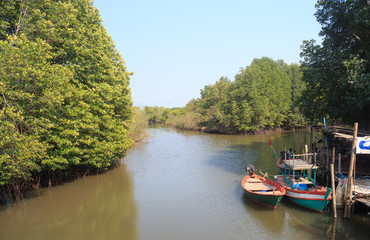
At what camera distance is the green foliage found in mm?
14895

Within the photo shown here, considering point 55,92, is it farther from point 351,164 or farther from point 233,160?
point 233,160

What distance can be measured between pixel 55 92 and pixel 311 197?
1440cm

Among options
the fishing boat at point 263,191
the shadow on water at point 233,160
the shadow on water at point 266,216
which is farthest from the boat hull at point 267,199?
the shadow on water at point 233,160

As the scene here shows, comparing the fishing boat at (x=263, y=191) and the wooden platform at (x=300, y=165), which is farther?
the wooden platform at (x=300, y=165)

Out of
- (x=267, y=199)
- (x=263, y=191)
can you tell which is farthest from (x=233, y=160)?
(x=267, y=199)

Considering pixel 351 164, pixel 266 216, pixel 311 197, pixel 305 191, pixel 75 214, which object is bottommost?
pixel 75 214

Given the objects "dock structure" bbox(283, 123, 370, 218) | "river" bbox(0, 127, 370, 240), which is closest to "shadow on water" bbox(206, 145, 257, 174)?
"river" bbox(0, 127, 370, 240)

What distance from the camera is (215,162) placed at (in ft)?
85.6

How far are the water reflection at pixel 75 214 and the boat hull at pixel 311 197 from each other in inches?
329

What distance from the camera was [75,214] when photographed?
14070 mm

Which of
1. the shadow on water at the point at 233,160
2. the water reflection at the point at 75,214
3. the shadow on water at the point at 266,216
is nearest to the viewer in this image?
the water reflection at the point at 75,214

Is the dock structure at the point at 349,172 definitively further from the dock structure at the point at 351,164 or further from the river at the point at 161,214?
the river at the point at 161,214

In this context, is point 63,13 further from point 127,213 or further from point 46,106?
point 127,213

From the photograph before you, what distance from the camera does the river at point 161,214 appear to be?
11.8 meters
